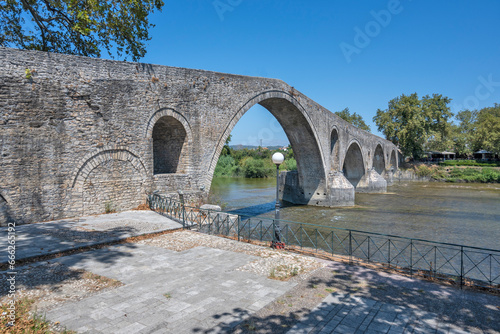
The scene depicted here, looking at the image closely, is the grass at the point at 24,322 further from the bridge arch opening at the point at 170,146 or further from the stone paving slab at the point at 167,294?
the bridge arch opening at the point at 170,146

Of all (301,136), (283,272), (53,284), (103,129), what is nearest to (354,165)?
(301,136)

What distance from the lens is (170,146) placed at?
12.0 meters

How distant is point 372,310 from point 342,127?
2175 cm

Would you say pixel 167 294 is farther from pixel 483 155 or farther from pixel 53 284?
pixel 483 155

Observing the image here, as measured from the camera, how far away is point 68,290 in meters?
4.52

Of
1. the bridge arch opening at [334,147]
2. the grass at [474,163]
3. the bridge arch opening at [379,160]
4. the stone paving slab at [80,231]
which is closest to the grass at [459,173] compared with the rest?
the grass at [474,163]

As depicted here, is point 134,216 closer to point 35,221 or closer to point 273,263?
point 35,221

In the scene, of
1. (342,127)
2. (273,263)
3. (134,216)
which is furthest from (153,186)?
(342,127)

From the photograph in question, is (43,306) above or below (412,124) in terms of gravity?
below

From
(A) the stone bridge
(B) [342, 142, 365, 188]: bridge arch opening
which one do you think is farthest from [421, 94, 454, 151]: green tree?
(A) the stone bridge

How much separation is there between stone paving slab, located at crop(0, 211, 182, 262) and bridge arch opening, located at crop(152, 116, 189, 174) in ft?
8.99

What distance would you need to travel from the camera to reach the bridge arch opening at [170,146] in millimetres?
11602

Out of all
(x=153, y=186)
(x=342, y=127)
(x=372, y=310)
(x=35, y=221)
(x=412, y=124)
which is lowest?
(x=372, y=310)

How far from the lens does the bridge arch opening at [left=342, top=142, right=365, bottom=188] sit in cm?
3005
